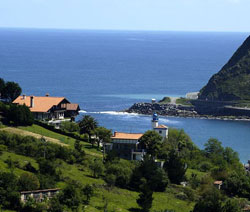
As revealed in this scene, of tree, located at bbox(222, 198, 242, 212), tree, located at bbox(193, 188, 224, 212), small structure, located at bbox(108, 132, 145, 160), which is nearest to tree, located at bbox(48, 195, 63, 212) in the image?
tree, located at bbox(193, 188, 224, 212)

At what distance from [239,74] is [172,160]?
12352 centimetres

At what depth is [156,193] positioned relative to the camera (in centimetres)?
7112

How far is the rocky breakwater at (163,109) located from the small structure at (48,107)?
198 feet

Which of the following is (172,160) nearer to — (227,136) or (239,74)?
(227,136)

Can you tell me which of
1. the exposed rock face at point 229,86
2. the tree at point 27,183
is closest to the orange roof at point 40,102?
the tree at point 27,183

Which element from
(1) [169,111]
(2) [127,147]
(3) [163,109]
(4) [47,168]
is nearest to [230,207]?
(4) [47,168]

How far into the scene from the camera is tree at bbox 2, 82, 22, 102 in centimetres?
9706

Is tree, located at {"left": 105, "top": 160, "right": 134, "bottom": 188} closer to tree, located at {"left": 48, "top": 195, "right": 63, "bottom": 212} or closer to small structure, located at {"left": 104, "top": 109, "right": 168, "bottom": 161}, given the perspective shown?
small structure, located at {"left": 104, "top": 109, "right": 168, "bottom": 161}

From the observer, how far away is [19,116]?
8250 cm

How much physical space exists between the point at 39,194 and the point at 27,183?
1167 millimetres

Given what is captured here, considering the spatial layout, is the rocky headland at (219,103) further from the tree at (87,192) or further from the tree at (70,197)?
the tree at (70,197)

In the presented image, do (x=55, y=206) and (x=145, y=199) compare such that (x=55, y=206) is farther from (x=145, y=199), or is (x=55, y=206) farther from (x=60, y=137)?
(x=60, y=137)

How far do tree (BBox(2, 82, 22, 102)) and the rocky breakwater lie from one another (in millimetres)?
61356

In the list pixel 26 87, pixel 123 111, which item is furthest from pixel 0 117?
pixel 26 87
